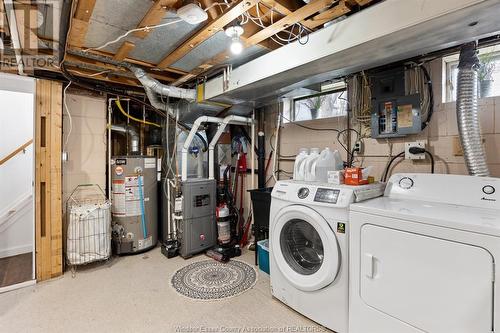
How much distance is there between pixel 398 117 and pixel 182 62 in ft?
7.05

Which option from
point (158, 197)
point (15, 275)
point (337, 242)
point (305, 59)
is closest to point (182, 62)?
point (305, 59)

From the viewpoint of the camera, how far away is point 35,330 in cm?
181

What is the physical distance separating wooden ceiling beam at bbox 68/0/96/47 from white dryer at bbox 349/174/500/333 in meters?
2.17

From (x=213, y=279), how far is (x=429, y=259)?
195cm

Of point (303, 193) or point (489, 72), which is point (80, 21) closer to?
point (303, 193)

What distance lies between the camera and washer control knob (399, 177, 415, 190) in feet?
6.14

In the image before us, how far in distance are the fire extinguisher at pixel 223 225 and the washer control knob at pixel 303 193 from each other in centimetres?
153

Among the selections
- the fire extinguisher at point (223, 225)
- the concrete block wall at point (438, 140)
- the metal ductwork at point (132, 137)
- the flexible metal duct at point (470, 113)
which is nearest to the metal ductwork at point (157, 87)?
the metal ductwork at point (132, 137)

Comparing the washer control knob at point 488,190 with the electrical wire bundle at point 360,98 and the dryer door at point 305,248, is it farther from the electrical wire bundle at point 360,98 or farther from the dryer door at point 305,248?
the electrical wire bundle at point 360,98

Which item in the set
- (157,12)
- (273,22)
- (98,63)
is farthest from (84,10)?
(273,22)

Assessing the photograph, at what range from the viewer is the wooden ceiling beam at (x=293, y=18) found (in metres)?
1.52

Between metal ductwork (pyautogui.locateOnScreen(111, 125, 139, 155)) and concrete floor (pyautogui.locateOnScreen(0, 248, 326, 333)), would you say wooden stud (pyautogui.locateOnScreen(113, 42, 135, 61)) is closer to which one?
metal ductwork (pyautogui.locateOnScreen(111, 125, 139, 155))

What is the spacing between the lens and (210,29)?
183 centimetres

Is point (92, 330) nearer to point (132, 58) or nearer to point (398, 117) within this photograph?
point (132, 58)
